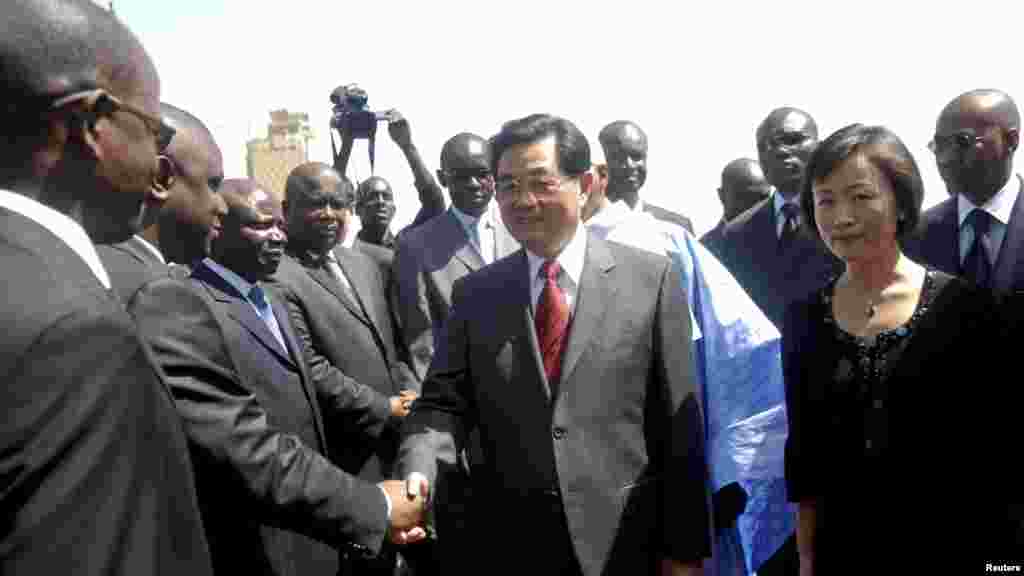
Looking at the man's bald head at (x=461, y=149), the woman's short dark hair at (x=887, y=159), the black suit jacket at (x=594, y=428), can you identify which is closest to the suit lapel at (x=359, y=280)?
the man's bald head at (x=461, y=149)

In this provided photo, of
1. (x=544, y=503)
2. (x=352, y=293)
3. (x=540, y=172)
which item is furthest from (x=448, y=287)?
(x=544, y=503)

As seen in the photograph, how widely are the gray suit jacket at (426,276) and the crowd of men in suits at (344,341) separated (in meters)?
0.02

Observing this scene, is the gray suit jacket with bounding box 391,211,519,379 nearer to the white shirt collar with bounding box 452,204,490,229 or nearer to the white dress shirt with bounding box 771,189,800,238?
the white shirt collar with bounding box 452,204,490,229

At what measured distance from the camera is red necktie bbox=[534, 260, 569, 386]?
2.62 meters

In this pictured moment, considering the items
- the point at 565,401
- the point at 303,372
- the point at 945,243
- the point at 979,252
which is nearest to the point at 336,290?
the point at 303,372

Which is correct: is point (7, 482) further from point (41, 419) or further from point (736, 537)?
point (736, 537)

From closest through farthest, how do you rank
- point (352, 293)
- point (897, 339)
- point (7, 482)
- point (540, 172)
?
point (7, 482) → point (897, 339) → point (540, 172) → point (352, 293)

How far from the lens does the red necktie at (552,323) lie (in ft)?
8.59

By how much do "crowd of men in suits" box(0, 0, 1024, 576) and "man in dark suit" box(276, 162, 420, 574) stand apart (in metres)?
0.02

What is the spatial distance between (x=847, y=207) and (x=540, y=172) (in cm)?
95

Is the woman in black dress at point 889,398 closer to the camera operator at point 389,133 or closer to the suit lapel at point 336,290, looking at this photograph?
the suit lapel at point 336,290

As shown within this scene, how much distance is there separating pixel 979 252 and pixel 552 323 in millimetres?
2021

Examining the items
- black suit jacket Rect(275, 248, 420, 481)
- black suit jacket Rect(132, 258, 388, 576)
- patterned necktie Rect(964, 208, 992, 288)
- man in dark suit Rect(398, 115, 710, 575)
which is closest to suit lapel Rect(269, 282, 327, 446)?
black suit jacket Rect(132, 258, 388, 576)

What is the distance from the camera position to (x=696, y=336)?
9.56 feet
